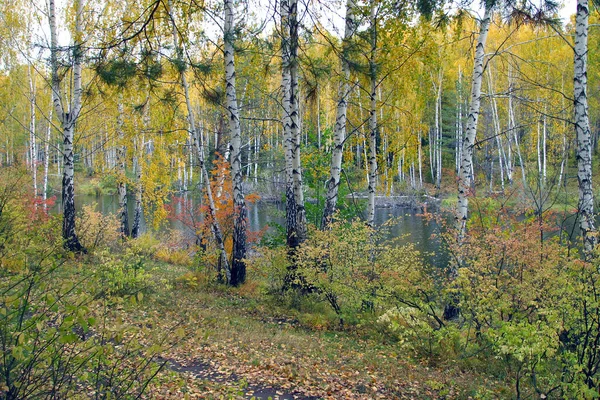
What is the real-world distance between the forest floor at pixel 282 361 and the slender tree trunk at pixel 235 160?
3.49 ft

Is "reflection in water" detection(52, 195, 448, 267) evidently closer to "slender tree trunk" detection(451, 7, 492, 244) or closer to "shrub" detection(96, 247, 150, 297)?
"slender tree trunk" detection(451, 7, 492, 244)

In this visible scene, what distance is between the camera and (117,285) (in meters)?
7.82

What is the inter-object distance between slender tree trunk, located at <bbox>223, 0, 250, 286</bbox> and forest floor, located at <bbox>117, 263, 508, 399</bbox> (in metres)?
1.06

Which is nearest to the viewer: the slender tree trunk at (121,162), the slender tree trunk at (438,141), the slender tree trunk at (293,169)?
the slender tree trunk at (293,169)

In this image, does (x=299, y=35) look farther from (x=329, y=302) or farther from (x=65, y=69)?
(x=329, y=302)

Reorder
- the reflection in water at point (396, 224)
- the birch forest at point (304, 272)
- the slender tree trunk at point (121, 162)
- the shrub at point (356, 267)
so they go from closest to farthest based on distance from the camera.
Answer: the birch forest at point (304, 272)
the shrub at point (356, 267)
the slender tree trunk at point (121, 162)
the reflection in water at point (396, 224)

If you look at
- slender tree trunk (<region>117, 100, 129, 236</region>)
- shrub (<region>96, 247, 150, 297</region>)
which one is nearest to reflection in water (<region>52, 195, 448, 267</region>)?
slender tree trunk (<region>117, 100, 129, 236</region>)

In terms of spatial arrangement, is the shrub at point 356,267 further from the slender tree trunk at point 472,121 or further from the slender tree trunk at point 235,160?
the slender tree trunk at point 235,160

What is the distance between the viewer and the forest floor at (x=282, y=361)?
4.77 metres

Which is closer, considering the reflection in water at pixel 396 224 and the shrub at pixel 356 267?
the shrub at pixel 356 267

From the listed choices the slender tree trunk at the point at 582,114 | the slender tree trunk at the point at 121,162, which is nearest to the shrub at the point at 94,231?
the slender tree trunk at the point at 121,162

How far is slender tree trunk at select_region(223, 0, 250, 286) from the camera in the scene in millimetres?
8586

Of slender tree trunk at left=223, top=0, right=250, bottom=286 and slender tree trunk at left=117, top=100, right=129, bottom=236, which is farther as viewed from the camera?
slender tree trunk at left=117, top=100, right=129, bottom=236

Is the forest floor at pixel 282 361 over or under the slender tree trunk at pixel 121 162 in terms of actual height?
under
